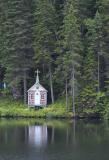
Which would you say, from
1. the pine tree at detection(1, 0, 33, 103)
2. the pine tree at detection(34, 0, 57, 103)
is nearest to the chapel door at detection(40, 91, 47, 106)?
the pine tree at detection(34, 0, 57, 103)

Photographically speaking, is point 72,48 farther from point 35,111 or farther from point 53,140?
point 53,140

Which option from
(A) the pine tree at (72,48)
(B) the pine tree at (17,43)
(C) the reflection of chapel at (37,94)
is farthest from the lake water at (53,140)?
(B) the pine tree at (17,43)

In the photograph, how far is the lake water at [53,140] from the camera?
4275 centimetres

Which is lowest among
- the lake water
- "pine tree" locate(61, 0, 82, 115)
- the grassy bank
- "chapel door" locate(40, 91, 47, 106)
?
the lake water

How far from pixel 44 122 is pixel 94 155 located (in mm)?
22584

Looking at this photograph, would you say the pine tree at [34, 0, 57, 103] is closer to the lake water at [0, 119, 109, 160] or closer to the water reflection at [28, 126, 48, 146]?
the lake water at [0, 119, 109, 160]

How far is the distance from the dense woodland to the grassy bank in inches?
49.5

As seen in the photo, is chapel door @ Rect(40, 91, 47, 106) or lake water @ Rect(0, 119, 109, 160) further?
chapel door @ Rect(40, 91, 47, 106)

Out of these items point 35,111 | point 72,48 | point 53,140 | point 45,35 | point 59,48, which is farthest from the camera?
point 45,35

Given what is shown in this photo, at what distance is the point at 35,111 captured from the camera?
71.0 metres

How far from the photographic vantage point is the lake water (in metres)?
42.8

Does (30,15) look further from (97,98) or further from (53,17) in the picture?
(97,98)

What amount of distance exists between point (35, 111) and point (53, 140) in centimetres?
2028

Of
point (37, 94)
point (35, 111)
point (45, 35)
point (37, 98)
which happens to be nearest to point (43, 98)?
point (37, 98)
